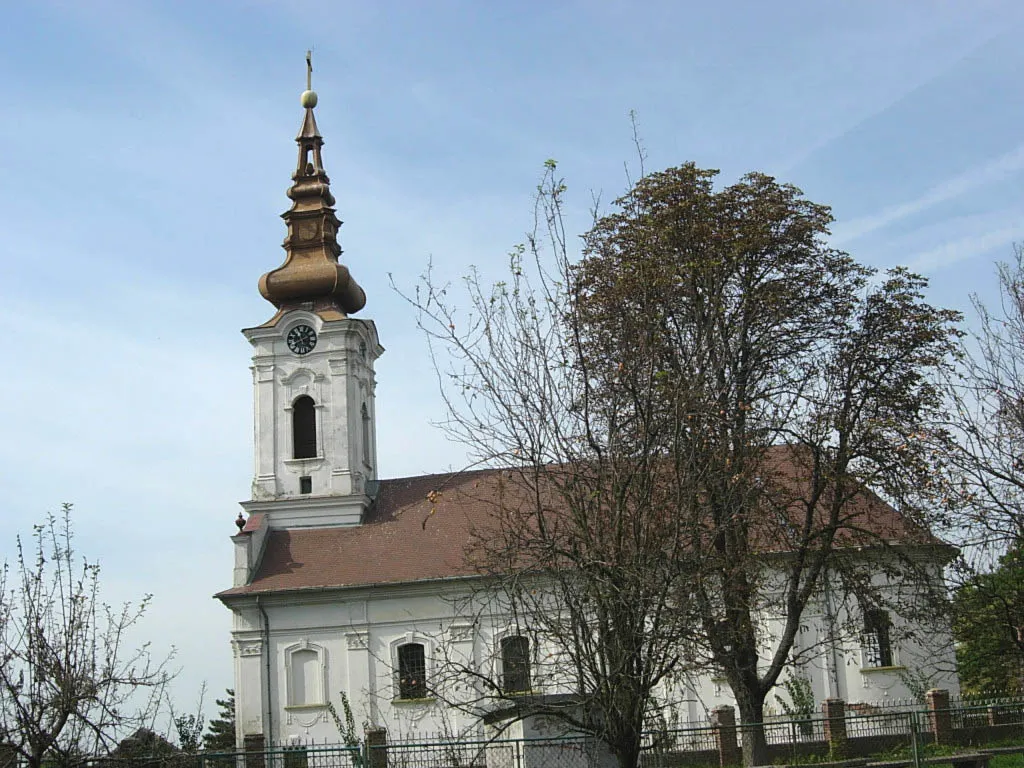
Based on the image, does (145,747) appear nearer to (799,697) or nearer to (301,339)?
(799,697)

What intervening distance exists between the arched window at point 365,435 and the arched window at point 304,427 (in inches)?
62.9

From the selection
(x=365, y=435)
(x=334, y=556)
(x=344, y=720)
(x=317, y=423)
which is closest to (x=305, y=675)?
(x=344, y=720)

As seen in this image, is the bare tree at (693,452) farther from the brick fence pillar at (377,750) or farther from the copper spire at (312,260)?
the copper spire at (312,260)

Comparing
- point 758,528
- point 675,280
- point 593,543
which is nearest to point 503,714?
point 593,543

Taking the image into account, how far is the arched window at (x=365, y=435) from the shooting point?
39.2 metres

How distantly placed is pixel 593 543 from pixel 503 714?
200 centimetres

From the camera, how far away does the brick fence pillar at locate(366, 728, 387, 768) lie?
18.8m

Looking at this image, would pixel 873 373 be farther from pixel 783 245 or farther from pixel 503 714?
pixel 503 714

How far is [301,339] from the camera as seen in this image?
1543 inches

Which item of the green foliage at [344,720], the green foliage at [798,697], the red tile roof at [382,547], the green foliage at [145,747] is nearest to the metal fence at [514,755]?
the green foliage at [145,747]

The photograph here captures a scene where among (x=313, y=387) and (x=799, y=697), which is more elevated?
(x=313, y=387)

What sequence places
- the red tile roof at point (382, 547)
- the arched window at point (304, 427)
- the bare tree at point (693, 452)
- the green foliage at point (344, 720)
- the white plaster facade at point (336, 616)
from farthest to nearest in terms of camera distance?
the arched window at point (304, 427) < the red tile roof at point (382, 547) < the green foliage at point (344, 720) < the white plaster facade at point (336, 616) < the bare tree at point (693, 452)

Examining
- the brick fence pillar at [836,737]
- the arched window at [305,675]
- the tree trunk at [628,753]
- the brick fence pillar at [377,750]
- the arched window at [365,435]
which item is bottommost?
the brick fence pillar at [836,737]

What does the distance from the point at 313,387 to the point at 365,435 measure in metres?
2.37
